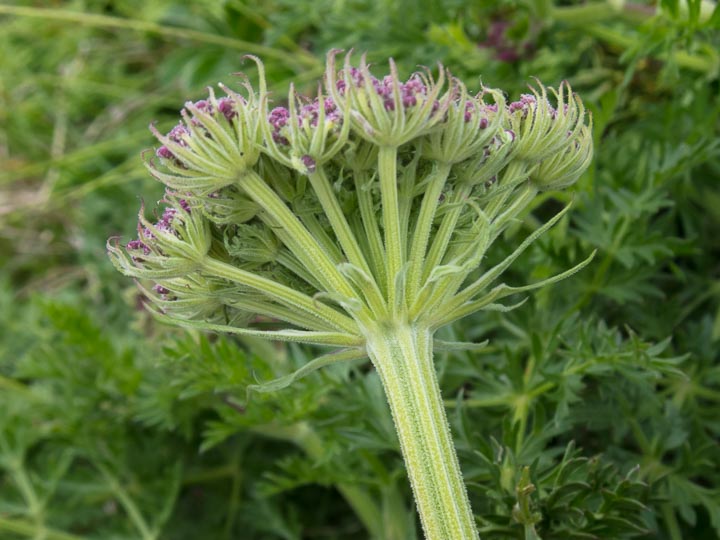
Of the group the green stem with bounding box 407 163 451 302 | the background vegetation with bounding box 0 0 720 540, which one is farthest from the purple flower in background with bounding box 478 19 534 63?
the green stem with bounding box 407 163 451 302

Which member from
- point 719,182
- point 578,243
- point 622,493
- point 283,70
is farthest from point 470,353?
point 283,70

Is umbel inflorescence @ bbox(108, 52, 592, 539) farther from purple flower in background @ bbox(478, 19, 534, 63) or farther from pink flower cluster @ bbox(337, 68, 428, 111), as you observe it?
purple flower in background @ bbox(478, 19, 534, 63)

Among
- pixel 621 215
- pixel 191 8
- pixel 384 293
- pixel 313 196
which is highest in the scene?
pixel 191 8

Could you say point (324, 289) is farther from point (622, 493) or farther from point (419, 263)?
point (622, 493)

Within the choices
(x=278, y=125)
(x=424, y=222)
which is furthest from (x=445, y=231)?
(x=278, y=125)

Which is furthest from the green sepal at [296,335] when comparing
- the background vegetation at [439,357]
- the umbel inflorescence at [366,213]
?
the background vegetation at [439,357]

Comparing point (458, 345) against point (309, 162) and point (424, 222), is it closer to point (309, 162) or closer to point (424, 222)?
point (424, 222)
